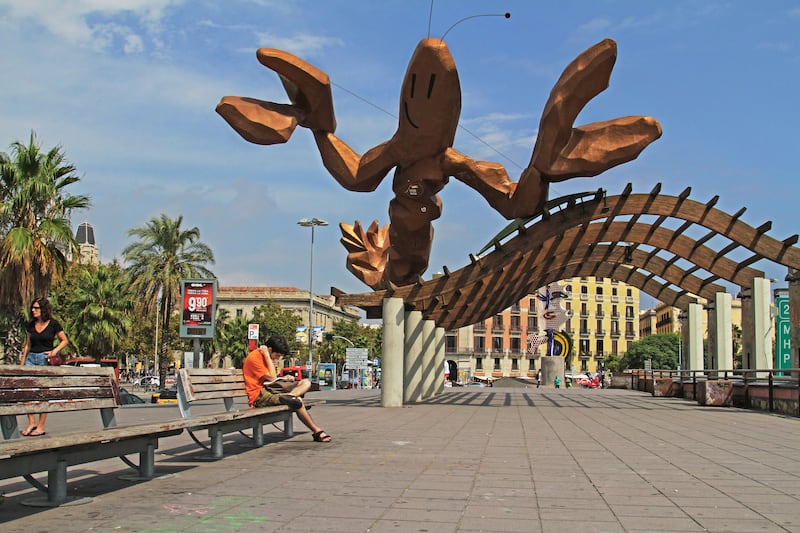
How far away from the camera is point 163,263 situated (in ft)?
120

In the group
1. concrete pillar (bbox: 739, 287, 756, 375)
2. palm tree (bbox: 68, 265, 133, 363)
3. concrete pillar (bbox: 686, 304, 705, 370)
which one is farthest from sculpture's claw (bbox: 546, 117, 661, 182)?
palm tree (bbox: 68, 265, 133, 363)

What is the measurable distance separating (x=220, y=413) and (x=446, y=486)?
2.85m

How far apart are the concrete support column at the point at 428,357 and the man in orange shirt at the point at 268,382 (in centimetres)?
1221

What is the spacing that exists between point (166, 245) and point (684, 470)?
3258 cm

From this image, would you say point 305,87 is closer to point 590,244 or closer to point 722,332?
point 590,244

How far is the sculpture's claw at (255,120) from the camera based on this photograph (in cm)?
1792

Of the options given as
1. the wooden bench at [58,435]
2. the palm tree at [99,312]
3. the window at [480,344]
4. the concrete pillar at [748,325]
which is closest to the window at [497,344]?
the window at [480,344]

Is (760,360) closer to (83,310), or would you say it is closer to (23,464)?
(23,464)

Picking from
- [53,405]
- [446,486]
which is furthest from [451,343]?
[53,405]

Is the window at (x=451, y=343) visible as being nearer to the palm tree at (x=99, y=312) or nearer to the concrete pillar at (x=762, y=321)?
the palm tree at (x=99, y=312)

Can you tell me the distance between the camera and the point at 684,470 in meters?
7.70

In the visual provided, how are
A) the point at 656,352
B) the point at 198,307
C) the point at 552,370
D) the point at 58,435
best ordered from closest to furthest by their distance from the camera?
the point at 58,435
the point at 198,307
the point at 552,370
the point at 656,352

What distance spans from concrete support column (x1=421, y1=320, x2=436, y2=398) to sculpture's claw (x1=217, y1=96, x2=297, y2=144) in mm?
6709

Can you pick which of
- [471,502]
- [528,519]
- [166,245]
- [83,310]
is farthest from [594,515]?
[83,310]
